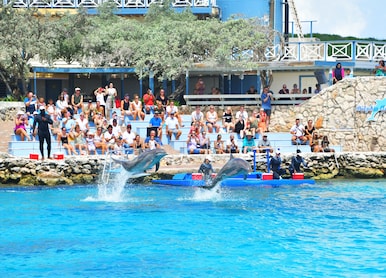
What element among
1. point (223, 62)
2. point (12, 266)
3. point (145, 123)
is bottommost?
point (12, 266)

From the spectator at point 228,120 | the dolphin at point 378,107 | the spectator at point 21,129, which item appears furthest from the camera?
the dolphin at point 378,107

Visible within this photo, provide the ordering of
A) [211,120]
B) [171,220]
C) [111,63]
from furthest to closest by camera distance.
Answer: [111,63], [211,120], [171,220]

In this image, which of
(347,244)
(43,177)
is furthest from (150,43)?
(347,244)

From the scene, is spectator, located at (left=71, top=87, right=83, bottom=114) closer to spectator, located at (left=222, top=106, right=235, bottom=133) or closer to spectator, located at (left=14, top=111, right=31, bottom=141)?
spectator, located at (left=14, top=111, right=31, bottom=141)

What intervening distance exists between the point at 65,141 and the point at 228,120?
6.70 m

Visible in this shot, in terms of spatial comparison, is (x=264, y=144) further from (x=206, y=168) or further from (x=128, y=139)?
(x=128, y=139)

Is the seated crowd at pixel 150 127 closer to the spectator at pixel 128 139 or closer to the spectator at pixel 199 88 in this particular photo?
the spectator at pixel 128 139

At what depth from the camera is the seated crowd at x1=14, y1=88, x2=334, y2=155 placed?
98.9 feet

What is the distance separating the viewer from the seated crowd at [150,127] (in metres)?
30.2

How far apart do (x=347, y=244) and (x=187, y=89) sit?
2041cm

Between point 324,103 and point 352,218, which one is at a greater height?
point 324,103

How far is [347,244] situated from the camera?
19094mm

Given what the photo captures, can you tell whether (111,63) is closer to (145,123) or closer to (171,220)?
(145,123)

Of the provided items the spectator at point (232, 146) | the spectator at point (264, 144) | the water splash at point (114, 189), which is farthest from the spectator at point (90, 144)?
the spectator at point (264, 144)
